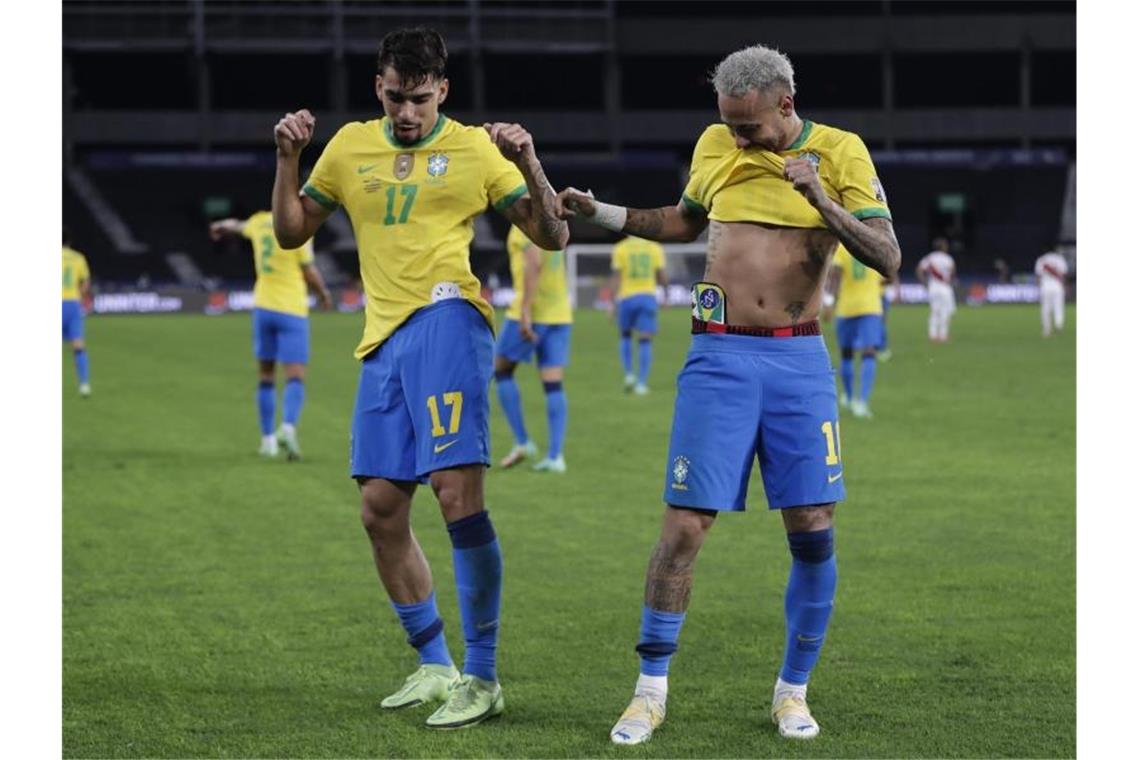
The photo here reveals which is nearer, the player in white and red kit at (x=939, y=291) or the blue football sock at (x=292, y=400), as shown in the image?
the blue football sock at (x=292, y=400)

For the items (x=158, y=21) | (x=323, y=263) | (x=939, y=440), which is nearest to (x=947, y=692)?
(x=939, y=440)

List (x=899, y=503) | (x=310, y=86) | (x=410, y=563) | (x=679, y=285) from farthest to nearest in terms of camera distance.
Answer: (x=310, y=86), (x=679, y=285), (x=899, y=503), (x=410, y=563)

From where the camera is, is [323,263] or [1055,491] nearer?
[1055,491]

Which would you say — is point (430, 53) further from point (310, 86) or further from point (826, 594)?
point (310, 86)

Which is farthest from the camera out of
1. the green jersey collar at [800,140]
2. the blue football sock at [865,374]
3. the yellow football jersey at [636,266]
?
the yellow football jersey at [636,266]

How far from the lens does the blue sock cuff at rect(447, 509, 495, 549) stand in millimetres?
6156

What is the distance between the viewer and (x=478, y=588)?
621 cm

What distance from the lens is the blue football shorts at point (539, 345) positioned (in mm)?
13734

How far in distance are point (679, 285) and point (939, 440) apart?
32.2 meters

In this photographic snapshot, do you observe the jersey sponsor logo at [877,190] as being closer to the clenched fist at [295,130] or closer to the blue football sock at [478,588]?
the blue football sock at [478,588]

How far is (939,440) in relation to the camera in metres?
15.6

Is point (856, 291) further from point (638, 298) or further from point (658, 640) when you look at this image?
point (658, 640)

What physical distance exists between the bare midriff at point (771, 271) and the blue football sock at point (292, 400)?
883cm

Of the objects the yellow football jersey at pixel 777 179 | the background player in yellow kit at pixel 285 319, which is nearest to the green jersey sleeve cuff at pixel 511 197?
the yellow football jersey at pixel 777 179
